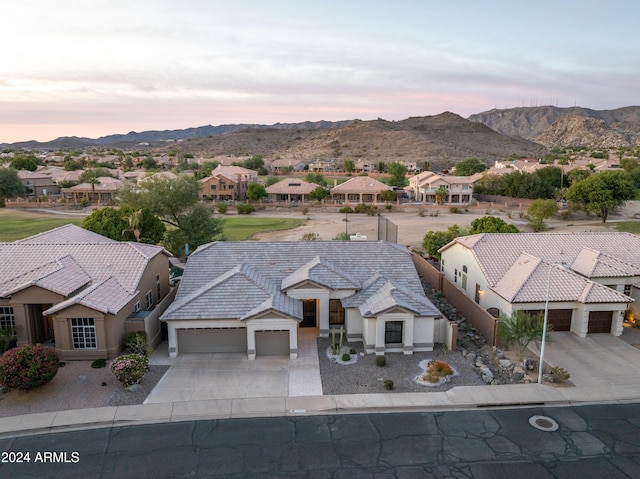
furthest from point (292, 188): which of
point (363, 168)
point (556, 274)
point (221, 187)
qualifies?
point (556, 274)

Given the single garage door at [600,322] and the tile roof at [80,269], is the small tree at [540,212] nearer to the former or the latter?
the single garage door at [600,322]

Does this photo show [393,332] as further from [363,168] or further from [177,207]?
[363,168]

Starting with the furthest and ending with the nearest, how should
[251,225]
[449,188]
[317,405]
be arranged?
[449,188]
[251,225]
[317,405]

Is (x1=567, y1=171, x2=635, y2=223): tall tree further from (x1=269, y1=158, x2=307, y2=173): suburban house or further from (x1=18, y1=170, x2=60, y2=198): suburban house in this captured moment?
(x1=18, y1=170, x2=60, y2=198): suburban house

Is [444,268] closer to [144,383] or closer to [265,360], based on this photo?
[265,360]

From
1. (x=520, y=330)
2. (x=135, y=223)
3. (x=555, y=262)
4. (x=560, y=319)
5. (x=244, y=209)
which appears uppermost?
(x=135, y=223)

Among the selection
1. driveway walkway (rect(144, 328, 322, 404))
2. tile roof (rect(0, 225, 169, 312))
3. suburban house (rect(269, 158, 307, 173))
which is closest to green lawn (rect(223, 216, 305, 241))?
tile roof (rect(0, 225, 169, 312))

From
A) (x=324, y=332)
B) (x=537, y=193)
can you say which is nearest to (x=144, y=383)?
(x=324, y=332)
